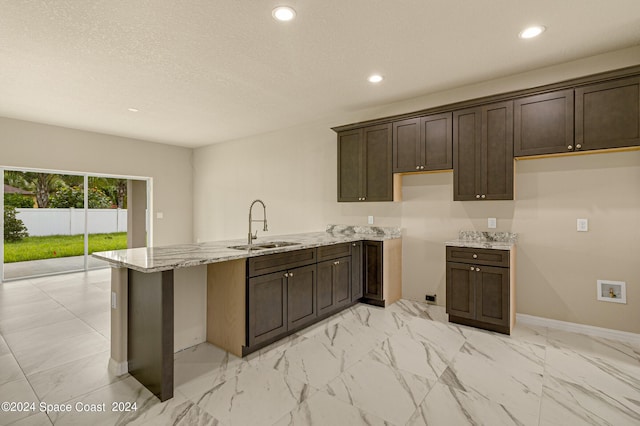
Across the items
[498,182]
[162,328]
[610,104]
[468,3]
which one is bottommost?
[162,328]

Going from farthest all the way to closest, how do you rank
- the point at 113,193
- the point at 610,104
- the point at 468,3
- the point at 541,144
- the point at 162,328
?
the point at 113,193 < the point at 541,144 < the point at 610,104 < the point at 468,3 < the point at 162,328

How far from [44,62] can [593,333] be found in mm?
6066

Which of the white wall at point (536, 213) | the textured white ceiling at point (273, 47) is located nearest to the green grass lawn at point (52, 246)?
the textured white ceiling at point (273, 47)

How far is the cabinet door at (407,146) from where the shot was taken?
389 centimetres

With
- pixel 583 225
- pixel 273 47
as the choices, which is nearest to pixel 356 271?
pixel 583 225

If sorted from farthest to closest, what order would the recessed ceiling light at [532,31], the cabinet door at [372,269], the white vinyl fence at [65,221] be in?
1. the white vinyl fence at [65,221]
2. the cabinet door at [372,269]
3. the recessed ceiling light at [532,31]

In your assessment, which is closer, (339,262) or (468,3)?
(468,3)

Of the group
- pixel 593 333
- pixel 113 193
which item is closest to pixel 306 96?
pixel 593 333

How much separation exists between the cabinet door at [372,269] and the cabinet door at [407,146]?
1.01m

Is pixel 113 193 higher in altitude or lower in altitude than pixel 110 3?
lower

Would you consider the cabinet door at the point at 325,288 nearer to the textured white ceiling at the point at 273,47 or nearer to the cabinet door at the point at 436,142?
the cabinet door at the point at 436,142

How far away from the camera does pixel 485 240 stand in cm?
370

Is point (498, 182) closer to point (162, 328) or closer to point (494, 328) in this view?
point (494, 328)

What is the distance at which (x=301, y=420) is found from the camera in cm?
188
